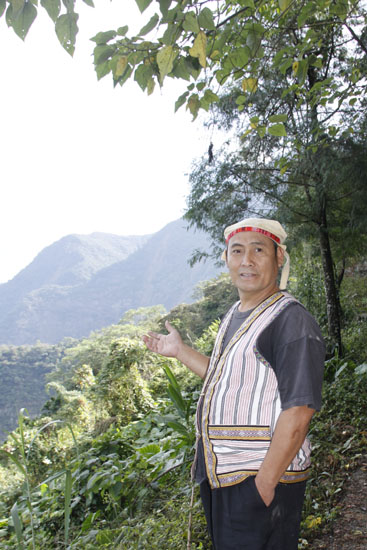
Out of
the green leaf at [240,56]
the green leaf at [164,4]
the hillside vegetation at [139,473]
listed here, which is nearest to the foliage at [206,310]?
the hillside vegetation at [139,473]

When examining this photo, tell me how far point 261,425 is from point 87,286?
12068 centimetres

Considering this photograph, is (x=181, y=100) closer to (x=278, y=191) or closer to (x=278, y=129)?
(x=278, y=129)

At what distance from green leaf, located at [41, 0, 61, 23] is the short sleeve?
1.02 meters

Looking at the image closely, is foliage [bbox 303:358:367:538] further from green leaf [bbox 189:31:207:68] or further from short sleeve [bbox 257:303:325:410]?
green leaf [bbox 189:31:207:68]

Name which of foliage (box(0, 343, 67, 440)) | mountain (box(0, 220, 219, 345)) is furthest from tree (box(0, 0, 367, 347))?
mountain (box(0, 220, 219, 345))

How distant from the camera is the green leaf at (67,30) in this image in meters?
1.14

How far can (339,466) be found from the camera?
2451mm

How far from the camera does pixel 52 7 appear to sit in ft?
3.67

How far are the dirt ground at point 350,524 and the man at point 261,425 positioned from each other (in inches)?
34.2

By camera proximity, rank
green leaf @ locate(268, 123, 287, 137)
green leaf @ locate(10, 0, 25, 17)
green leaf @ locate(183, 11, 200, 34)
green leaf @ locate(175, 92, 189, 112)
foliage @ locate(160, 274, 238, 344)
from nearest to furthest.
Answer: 1. green leaf @ locate(10, 0, 25, 17)
2. green leaf @ locate(183, 11, 200, 34)
3. green leaf @ locate(268, 123, 287, 137)
4. green leaf @ locate(175, 92, 189, 112)
5. foliage @ locate(160, 274, 238, 344)

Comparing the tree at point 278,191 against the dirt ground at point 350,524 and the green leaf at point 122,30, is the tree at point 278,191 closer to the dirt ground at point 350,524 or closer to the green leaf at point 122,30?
the dirt ground at point 350,524

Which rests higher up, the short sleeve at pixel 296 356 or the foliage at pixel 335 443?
the short sleeve at pixel 296 356

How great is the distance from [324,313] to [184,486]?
4.19 meters

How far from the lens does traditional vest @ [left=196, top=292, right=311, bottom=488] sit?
1.05 m
